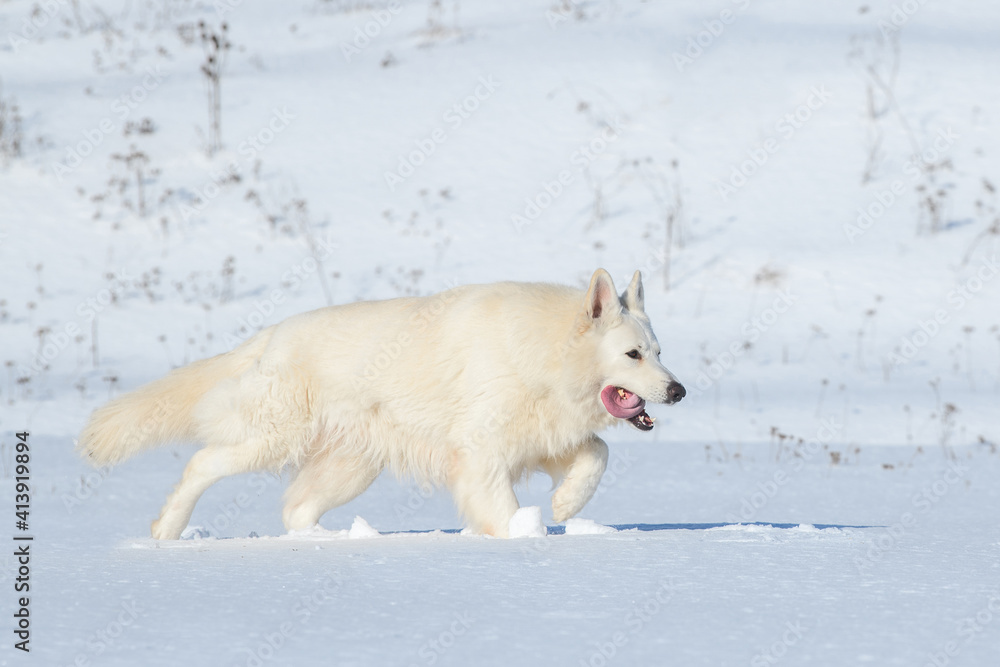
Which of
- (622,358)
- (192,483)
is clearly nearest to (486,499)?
(622,358)

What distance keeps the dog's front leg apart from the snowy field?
0.27 metres

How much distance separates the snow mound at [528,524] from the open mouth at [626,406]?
615 millimetres

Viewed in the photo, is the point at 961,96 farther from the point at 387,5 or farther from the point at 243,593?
the point at 243,593

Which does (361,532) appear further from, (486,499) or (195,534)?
(195,534)

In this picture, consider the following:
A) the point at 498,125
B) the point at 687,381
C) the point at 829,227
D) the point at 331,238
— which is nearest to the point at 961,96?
the point at 829,227

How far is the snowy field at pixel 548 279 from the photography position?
140 inches

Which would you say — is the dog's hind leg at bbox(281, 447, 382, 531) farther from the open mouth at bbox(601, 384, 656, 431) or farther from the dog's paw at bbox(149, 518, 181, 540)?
the open mouth at bbox(601, 384, 656, 431)

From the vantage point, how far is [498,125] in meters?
15.9

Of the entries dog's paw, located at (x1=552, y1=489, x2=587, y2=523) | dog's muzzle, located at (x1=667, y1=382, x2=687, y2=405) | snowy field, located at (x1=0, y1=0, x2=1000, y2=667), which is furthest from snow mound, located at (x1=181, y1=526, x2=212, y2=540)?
dog's muzzle, located at (x1=667, y1=382, x2=687, y2=405)

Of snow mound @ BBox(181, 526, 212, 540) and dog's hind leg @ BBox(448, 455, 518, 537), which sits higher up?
dog's hind leg @ BBox(448, 455, 518, 537)

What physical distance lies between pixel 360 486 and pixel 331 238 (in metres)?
8.05

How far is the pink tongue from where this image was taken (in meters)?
5.32

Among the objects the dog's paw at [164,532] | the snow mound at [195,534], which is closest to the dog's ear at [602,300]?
the snow mound at [195,534]

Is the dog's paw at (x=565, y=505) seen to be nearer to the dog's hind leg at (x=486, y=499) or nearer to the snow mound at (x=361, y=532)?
the dog's hind leg at (x=486, y=499)
